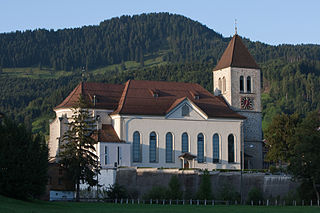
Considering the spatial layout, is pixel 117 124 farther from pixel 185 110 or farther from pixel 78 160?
pixel 78 160

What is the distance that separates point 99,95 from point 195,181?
18.6 m

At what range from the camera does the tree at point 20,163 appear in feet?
159

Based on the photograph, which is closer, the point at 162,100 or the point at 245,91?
the point at 162,100

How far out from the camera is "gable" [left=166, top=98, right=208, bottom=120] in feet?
257

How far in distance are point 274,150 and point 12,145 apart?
4594cm

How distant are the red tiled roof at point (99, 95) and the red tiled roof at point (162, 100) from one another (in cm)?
106

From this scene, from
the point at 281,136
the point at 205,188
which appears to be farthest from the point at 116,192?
the point at 281,136

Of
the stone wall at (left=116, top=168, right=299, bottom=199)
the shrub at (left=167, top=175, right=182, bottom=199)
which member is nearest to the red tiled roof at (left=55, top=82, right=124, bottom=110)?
the stone wall at (left=116, top=168, right=299, bottom=199)

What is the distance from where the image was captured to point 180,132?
78.8 m

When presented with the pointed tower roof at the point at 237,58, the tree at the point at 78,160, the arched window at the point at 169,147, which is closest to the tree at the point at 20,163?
the tree at the point at 78,160

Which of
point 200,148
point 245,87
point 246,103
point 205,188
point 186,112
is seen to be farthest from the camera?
point 245,87

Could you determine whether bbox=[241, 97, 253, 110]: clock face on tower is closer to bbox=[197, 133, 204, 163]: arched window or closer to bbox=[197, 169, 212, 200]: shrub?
bbox=[197, 133, 204, 163]: arched window

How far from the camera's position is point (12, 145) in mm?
50062

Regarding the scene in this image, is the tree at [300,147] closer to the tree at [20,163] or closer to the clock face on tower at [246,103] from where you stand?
the clock face on tower at [246,103]
